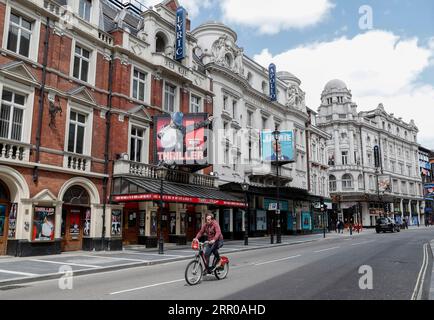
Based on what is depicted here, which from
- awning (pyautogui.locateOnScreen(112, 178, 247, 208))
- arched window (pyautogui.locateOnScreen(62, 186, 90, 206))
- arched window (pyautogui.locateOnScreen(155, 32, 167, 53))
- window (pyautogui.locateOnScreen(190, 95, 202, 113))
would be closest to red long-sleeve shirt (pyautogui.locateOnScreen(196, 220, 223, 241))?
awning (pyautogui.locateOnScreen(112, 178, 247, 208))

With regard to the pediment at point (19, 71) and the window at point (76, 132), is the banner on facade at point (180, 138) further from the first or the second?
the pediment at point (19, 71)

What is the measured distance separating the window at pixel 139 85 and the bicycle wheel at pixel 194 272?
1524 centimetres

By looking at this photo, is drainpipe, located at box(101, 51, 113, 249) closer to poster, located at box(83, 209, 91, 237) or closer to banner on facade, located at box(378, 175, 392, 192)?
poster, located at box(83, 209, 91, 237)

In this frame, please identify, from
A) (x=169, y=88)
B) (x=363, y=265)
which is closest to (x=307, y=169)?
(x=169, y=88)

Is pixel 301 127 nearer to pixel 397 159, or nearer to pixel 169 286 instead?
pixel 169 286

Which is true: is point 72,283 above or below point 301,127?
below

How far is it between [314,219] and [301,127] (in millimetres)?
11923

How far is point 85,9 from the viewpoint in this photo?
804 inches

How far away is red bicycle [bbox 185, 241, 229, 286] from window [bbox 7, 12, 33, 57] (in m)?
13.3

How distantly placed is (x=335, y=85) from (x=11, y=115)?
2380 inches

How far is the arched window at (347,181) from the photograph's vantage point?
61900mm

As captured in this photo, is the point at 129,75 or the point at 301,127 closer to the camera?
the point at 129,75

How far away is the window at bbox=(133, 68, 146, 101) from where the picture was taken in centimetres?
2259

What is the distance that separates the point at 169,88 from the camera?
25.4 meters
